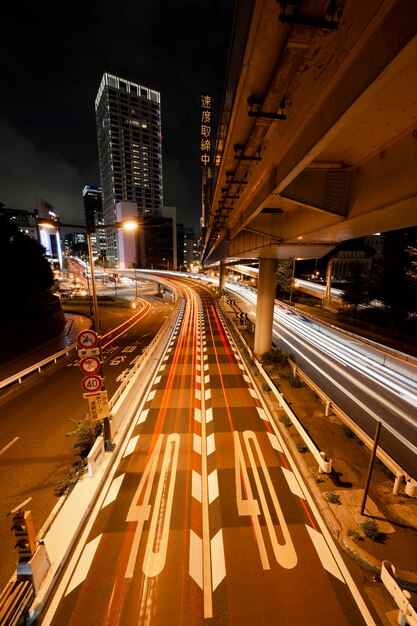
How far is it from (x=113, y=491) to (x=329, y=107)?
10512 mm

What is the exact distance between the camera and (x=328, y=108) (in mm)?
4012

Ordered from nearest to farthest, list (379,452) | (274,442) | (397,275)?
(379,452) < (274,442) < (397,275)

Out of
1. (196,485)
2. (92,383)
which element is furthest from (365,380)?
(92,383)

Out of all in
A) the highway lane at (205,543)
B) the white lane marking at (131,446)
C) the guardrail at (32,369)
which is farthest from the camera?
the guardrail at (32,369)

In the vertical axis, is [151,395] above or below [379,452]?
below

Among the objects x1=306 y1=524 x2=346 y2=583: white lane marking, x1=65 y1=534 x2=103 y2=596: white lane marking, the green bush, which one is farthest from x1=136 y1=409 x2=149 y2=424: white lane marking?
the green bush

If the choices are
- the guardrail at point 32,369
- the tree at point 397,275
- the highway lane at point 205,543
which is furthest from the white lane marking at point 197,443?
the tree at point 397,275

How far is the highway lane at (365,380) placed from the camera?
1116 cm

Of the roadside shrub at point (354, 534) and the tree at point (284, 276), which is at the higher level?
the tree at point (284, 276)

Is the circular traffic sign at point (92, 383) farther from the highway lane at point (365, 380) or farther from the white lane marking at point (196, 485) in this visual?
the highway lane at point (365, 380)

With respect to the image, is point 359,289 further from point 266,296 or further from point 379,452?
point 379,452

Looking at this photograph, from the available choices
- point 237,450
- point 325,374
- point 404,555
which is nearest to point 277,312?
point 325,374

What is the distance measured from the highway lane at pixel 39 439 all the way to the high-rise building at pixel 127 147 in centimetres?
13898

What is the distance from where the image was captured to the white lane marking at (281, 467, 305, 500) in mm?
7430
